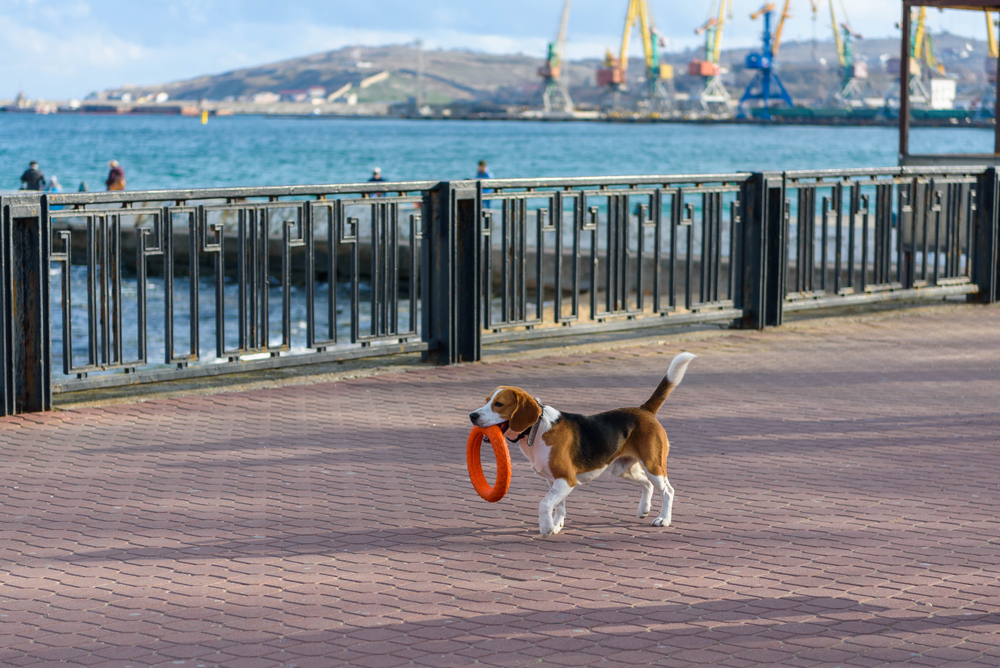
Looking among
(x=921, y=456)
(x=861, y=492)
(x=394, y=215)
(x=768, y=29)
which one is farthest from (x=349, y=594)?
(x=768, y=29)

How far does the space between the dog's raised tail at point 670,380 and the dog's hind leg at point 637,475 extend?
0.23 metres

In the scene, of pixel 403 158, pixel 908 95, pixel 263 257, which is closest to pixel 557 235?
pixel 263 257

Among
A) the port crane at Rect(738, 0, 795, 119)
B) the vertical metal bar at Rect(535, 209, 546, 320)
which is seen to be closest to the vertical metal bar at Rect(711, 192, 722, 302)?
the vertical metal bar at Rect(535, 209, 546, 320)

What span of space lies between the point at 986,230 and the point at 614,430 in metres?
8.79

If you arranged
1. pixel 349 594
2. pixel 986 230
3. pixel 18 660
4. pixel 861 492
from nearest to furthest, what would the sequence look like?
pixel 18 660, pixel 349 594, pixel 861 492, pixel 986 230

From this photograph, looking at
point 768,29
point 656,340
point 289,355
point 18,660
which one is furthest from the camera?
point 768,29

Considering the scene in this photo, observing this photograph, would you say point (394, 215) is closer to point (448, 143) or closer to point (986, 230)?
point (986, 230)

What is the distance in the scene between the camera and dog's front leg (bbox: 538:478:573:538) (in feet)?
16.0

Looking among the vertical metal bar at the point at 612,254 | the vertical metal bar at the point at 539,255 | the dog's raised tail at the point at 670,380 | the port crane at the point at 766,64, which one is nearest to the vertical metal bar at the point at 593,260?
the vertical metal bar at the point at 612,254

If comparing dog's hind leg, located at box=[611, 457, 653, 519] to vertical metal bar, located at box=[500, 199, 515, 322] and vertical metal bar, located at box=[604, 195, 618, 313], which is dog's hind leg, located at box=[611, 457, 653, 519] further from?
vertical metal bar, located at box=[604, 195, 618, 313]

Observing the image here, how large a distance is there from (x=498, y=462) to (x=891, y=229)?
761 cm

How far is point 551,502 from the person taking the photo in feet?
16.0

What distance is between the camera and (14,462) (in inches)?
241

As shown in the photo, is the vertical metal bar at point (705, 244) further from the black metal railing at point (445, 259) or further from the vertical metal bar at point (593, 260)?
the vertical metal bar at point (593, 260)
